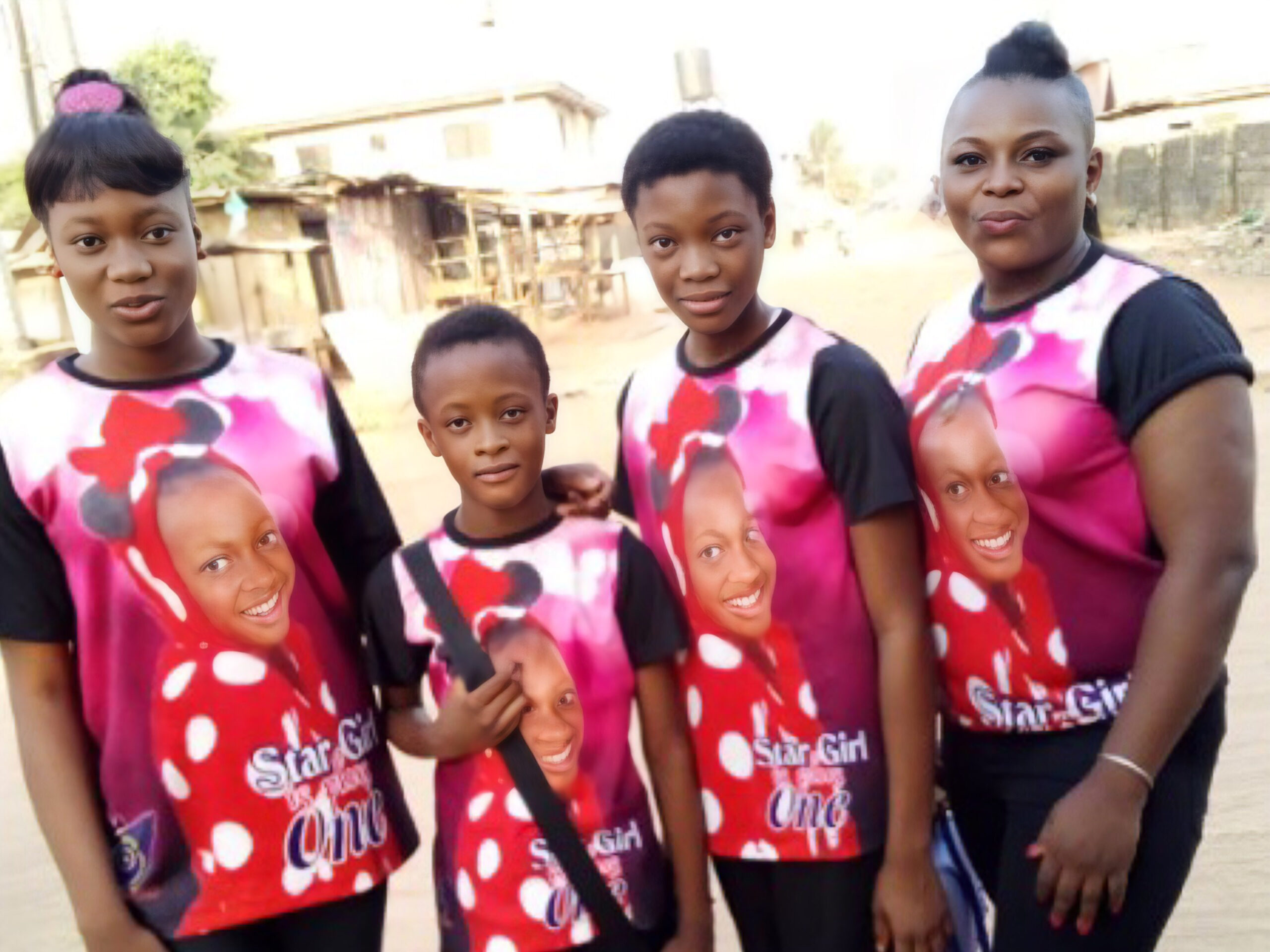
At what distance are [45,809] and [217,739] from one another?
283 millimetres

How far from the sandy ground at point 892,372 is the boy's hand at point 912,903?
1.41 metres

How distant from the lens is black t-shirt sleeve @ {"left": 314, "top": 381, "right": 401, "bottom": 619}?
1965 millimetres

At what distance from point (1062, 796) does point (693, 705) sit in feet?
1.97

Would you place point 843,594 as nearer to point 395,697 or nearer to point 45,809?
point 395,697

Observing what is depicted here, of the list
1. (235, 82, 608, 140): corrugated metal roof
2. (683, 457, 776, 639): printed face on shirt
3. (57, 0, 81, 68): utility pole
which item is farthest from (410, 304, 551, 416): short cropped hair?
(235, 82, 608, 140): corrugated metal roof

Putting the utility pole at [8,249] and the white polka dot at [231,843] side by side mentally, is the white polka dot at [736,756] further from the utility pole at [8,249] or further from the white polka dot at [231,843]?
the utility pole at [8,249]

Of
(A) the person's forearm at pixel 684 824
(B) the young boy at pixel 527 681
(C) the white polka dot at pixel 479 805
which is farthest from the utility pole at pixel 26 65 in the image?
(A) the person's forearm at pixel 684 824

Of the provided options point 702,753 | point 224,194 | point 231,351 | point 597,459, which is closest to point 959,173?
point 702,753

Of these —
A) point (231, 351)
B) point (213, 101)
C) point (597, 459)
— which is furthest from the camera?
point (213, 101)

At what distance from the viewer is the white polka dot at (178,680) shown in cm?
176

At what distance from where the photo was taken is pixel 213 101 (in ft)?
85.8

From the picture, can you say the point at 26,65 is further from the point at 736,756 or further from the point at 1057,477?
the point at 1057,477

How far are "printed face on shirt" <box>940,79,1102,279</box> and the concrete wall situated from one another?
1771 centimetres

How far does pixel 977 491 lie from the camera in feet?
5.75
